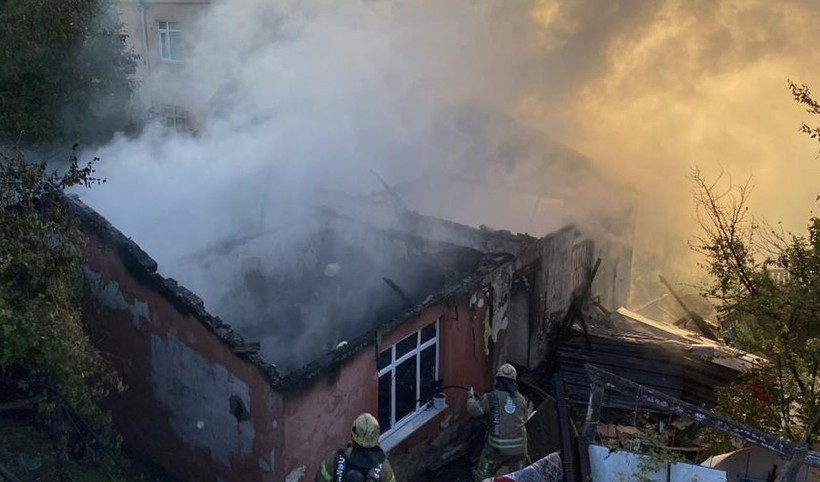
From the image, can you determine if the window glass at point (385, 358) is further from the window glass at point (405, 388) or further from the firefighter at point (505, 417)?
the firefighter at point (505, 417)

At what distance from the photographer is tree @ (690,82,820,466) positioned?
6.18 metres

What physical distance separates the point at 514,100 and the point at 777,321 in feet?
34.0

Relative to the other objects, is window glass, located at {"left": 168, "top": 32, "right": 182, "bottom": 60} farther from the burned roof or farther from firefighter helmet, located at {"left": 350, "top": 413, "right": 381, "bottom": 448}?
firefighter helmet, located at {"left": 350, "top": 413, "right": 381, "bottom": 448}

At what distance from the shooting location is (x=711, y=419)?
16.3 ft

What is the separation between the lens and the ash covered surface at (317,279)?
28.3 ft

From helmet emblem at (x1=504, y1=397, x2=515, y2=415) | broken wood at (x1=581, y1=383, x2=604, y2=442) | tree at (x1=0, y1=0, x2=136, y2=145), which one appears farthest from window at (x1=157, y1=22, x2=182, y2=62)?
broken wood at (x1=581, y1=383, x2=604, y2=442)

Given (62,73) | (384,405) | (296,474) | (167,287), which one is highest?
(62,73)

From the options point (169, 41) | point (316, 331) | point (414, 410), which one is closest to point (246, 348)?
point (316, 331)

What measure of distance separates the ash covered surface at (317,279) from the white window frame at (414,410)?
512 millimetres

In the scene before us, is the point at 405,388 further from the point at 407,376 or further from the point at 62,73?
the point at 62,73

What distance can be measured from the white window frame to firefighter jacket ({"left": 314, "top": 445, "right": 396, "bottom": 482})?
238cm

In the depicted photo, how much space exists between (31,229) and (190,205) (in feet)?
16.3

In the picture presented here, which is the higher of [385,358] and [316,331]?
[316,331]

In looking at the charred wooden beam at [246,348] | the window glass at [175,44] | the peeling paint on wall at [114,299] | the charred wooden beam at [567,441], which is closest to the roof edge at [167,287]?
the charred wooden beam at [246,348]
